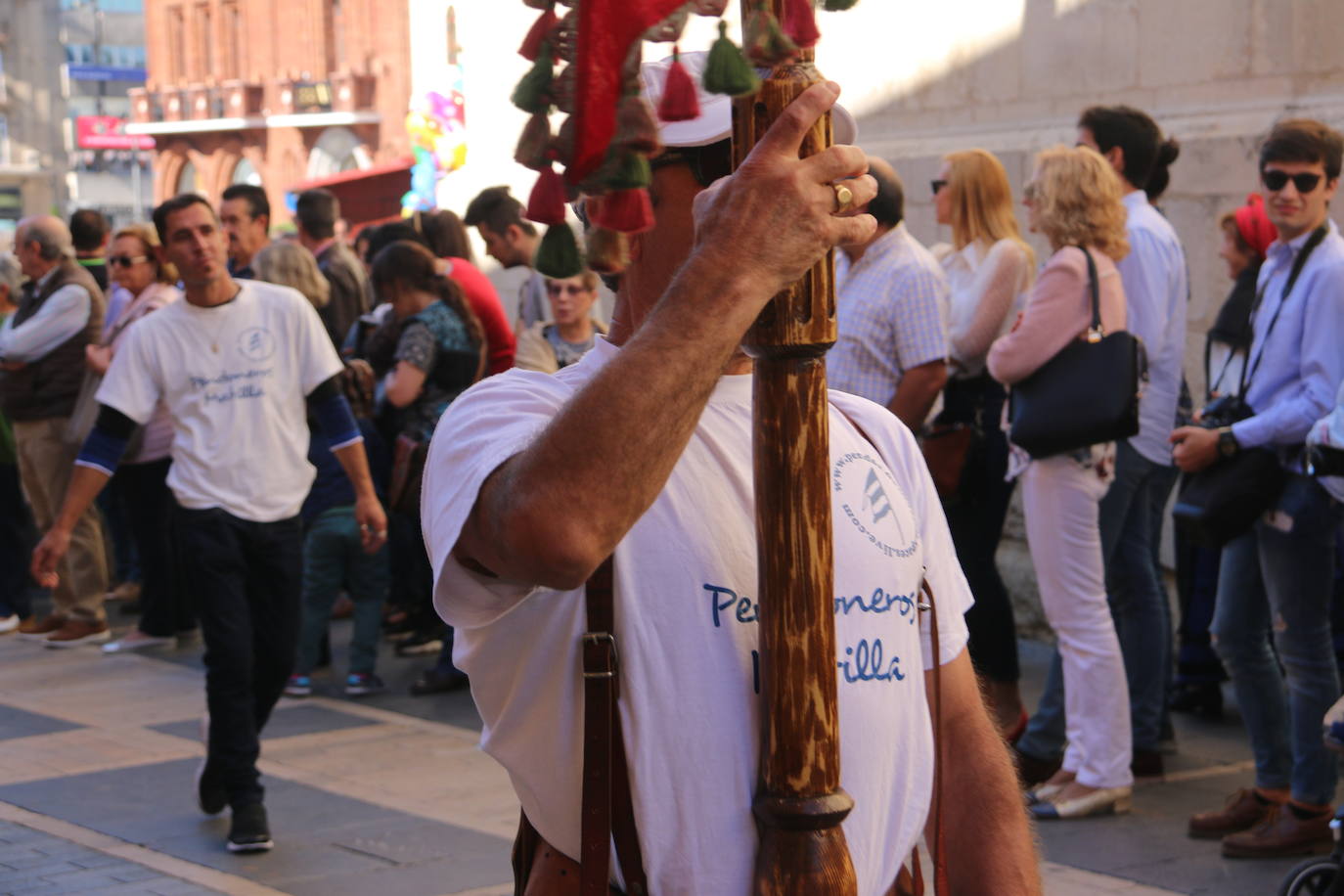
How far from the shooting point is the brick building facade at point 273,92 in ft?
143

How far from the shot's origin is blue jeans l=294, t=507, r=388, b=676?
26.0 feet

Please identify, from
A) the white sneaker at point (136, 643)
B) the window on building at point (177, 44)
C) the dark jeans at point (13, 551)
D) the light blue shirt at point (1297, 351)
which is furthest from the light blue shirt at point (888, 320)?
the window on building at point (177, 44)

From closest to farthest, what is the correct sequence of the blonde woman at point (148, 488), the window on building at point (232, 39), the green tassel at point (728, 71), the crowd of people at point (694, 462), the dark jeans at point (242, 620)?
1. the green tassel at point (728, 71)
2. the crowd of people at point (694, 462)
3. the dark jeans at point (242, 620)
4. the blonde woman at point (148, 488)
5. the window on building at point (232, 39)

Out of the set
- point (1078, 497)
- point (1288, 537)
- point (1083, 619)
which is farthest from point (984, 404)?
point (1288, 537)

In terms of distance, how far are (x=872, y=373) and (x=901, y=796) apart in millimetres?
4108

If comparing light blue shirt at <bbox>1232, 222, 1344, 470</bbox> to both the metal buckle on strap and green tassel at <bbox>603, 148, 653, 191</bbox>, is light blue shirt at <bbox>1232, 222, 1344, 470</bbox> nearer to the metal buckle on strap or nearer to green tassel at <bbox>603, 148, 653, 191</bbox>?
the metal buckle on strap

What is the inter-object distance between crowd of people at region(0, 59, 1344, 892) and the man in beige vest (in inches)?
0.8

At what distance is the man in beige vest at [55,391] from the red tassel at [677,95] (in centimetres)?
871

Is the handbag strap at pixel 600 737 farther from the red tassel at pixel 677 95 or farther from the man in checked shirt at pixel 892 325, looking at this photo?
the man in checked shirt at pixel 892 325

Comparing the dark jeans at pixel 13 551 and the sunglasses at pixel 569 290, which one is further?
the dark jeans at pixel 13 551

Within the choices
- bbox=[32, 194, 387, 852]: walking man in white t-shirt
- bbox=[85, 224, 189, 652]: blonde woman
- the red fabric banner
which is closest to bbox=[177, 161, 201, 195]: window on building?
bbox=[85, 224, 189, 652]: blonde woman

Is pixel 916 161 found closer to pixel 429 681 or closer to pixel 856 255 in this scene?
pixel 856 255

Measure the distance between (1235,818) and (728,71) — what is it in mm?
4455

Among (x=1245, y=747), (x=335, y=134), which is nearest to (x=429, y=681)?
(x=1245, y=747)
